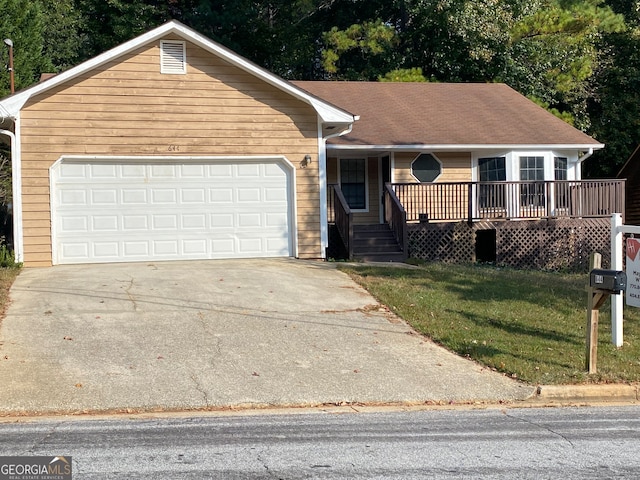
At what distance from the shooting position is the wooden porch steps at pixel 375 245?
1723 cm

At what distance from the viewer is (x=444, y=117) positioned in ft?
70.8

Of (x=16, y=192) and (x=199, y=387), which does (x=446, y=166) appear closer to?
(x=16, y=192)

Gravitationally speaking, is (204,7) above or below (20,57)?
above

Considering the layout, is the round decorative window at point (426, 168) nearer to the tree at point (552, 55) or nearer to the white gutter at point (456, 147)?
the white gutter at point (456, 147)

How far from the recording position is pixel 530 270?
58.5 ft

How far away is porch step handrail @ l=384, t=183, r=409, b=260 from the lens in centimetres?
1731

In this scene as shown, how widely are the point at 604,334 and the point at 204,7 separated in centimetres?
2680

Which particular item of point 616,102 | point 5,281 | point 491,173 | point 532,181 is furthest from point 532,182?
point 616,102

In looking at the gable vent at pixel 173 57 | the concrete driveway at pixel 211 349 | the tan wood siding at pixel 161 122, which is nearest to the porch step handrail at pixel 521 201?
the tan wood siding at pixel 161 122

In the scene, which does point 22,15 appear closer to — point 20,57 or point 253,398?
point 20,57

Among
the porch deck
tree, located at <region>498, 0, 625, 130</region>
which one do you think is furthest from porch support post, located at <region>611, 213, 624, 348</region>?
tree, located at <region>498, 0, 625, 130</region>

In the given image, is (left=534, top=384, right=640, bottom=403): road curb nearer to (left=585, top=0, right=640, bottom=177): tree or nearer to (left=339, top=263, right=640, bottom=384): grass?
(left=339, top=263, right=640, bottom=384): grass

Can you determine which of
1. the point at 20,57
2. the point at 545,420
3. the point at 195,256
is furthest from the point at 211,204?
the point at 20,57

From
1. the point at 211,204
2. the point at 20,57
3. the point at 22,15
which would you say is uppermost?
the point at 22,15
